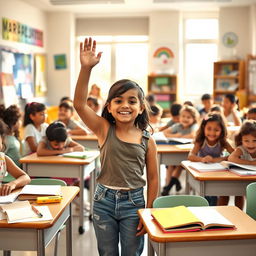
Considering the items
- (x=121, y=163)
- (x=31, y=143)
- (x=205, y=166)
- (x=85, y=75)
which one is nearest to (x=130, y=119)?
(x=121, y=163)

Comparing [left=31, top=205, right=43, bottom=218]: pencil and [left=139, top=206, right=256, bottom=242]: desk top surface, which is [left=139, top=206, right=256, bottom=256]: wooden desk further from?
[left=31, top=205, right=43, bottom=218]: pencil

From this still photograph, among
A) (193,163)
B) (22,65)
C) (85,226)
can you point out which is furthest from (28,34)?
(193,163)

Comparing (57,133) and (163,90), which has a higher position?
(163,90)

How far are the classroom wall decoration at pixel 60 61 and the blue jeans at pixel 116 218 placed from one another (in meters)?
7.29

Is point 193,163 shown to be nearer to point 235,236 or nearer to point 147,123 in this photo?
point 147,123

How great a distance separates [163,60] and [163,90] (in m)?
0.63

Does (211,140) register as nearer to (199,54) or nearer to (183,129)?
(183,129)

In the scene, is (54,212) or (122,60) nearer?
(54,212)

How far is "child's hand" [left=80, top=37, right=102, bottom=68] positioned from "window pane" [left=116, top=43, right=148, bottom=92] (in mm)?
7485

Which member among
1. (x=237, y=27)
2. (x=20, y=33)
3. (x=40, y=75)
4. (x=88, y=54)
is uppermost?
(x=237, y=27)

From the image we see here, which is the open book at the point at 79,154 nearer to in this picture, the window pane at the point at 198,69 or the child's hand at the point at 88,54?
the child's hand at the point at 88,54

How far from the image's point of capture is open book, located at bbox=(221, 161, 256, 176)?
304 centimetres

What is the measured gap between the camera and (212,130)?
365cm

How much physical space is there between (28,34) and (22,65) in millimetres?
708
